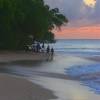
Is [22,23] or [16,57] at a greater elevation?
[22,23]

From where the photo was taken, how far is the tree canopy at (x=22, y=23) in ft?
164

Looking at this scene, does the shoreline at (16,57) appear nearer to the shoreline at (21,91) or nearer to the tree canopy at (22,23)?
the tree canopy at (22,23)

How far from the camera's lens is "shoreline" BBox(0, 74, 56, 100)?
15.3m

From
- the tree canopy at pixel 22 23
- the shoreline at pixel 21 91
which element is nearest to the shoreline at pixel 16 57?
the tree canopy at pixel 22 23

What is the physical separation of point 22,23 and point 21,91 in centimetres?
3962

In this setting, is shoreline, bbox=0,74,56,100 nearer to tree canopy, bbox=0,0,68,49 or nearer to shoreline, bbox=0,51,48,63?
shoreline, bbox=0,51,48,63

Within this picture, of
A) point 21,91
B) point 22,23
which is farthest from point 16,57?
point 21,91

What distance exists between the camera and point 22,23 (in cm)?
5600

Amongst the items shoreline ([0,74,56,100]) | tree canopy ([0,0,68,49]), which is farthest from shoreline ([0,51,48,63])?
shoreline ([0,74,56,100])

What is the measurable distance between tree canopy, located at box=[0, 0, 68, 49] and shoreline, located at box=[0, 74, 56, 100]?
96.3 ft

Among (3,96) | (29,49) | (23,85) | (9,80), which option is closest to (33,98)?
(3,96)

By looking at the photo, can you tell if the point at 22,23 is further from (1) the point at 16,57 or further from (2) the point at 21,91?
(2) the point at 21,91

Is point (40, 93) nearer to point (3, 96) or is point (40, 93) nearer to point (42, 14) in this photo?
point (3, 96)

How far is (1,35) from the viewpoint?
53062mm
